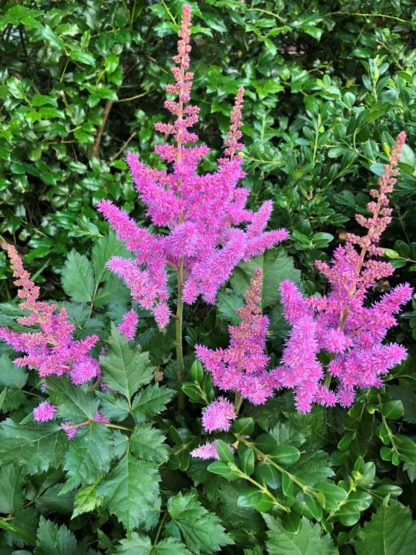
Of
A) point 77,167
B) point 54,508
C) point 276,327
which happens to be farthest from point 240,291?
point 77,167

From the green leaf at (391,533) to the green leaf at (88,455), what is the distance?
0.55 metres

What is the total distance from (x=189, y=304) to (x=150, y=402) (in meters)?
0.39

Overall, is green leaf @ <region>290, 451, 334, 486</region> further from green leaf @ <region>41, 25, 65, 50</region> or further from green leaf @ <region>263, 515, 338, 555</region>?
green leaf @ <region>41, 25, 65, 50</region>

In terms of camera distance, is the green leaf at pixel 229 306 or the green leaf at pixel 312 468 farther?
the green leaf at pixel 229 306

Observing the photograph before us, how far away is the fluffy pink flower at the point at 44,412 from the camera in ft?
3.63

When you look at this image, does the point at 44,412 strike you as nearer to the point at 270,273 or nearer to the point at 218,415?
the point at 218,415

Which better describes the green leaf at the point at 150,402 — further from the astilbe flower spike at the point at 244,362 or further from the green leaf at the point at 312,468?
the green leaf at the point at 312,468

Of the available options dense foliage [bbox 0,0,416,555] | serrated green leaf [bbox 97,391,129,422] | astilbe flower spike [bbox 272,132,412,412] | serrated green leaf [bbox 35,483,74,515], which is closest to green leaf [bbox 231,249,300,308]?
dense foliage [bbox 0,0,416,555]

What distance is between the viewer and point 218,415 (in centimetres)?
Answer: 104

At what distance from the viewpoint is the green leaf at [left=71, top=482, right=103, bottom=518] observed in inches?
40.9

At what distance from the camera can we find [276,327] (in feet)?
4.38

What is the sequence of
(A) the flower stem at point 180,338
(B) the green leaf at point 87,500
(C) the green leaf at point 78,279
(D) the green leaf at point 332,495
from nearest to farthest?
(D) the green leaf at point 332,495
(B) the green leaf at point 87,500
(A) the flower stem at point 180,338
(C) the green leaf at point 78,279

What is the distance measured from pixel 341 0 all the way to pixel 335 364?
1.76 meters

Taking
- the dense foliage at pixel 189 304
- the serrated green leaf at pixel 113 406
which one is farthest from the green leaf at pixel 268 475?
the serrated green leaf at pixel 113 406
